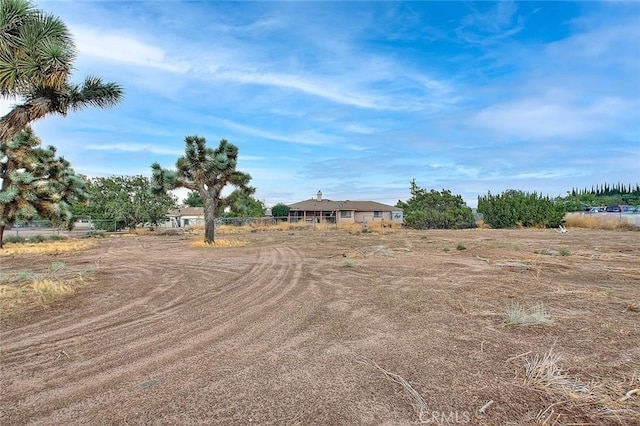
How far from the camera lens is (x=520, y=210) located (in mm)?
36469

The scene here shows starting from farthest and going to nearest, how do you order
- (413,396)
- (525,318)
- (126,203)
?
1. (126,203)
2. (525,318)
3. (413,396)

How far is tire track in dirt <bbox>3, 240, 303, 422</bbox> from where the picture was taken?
3719 mm

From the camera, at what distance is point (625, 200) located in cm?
9212

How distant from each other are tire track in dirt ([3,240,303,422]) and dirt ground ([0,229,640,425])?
25 millimetres

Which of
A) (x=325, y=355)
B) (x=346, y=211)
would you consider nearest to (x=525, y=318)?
A: (x=325, y=355)

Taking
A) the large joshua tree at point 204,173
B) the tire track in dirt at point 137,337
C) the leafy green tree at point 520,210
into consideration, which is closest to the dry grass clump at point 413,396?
the tire track in dirt at point 137,337

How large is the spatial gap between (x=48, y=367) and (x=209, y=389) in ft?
7.09

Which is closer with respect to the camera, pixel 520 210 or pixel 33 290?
pixel 33 290

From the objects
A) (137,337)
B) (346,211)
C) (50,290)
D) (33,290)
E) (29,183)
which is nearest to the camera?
(137,337)

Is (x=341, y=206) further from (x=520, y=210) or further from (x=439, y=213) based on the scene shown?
(x=520, y=210)

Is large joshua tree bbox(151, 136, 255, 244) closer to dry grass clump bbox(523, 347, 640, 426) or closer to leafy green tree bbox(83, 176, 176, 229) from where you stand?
leafy green tree bbox(83, 176, 176, 229)

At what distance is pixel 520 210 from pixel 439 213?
798 cm

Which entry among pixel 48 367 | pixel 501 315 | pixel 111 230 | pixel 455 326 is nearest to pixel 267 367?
pixel 48 367

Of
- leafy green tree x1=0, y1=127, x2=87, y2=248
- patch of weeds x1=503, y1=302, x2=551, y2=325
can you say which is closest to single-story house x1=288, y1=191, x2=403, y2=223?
leafy green tree x1=0, y1=127, x2=87, y2=248
